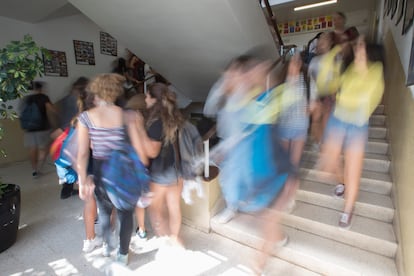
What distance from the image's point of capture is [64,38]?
16.3 feet

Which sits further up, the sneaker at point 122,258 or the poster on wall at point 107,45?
the poster on wall at point 107,45

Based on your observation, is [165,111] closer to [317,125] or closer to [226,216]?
[226,216]

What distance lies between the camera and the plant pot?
6.59 ft

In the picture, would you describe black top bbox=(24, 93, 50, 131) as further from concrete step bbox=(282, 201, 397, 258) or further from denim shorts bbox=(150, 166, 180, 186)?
concrete step bbox=(282, 201, 397, 258)

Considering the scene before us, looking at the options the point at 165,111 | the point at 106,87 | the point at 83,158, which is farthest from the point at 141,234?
the point at 106,87

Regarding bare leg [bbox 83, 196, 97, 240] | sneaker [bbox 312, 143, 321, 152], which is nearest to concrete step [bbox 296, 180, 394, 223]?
sneaker [bbox 312, 143, 321, 152]

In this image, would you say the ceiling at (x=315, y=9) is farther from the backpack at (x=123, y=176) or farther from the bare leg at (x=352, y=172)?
the backpack at (x=123, y=176)

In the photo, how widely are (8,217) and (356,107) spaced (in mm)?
2901

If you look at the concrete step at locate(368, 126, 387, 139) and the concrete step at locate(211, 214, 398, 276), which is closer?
the concrete step at locate(211, 214, 398, 276)

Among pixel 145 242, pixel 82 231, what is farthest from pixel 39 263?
pixel 145 242

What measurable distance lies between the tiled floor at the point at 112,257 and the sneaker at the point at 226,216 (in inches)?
6.0

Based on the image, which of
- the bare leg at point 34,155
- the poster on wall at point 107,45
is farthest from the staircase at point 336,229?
the poster on wall at point 107,45

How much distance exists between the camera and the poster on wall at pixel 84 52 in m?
5.17

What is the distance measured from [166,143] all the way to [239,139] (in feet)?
1.74
